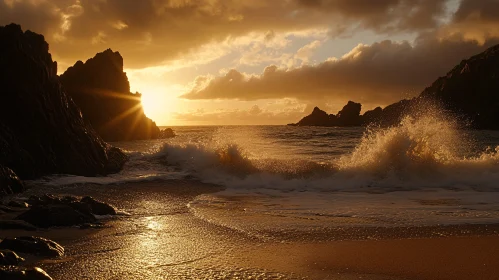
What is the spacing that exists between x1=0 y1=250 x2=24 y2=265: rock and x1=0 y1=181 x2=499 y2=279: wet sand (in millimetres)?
182

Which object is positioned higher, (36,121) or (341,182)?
(36,121)

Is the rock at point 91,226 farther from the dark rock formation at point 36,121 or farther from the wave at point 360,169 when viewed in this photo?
the dark rock formation at point 36,121

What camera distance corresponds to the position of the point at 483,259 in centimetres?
528

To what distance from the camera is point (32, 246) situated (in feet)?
17.3

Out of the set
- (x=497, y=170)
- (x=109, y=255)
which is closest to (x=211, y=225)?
(x=109, y=255)

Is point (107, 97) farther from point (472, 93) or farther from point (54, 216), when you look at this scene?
point (472, 93)

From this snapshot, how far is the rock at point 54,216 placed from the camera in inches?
276

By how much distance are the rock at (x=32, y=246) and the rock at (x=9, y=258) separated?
34 cm

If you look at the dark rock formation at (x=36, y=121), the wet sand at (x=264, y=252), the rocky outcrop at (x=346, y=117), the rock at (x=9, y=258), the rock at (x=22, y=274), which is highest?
the rocky outcrop at (x=346, y=117)

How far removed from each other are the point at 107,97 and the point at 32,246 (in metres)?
63.6

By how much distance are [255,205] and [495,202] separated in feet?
18.5

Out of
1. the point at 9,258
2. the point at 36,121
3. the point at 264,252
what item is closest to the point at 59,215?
the point at 9,258

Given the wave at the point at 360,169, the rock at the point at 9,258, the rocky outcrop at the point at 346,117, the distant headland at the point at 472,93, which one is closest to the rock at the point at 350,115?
the rocky outcrop at the point at 346,117

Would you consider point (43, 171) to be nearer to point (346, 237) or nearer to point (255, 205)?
point (255, 205)
